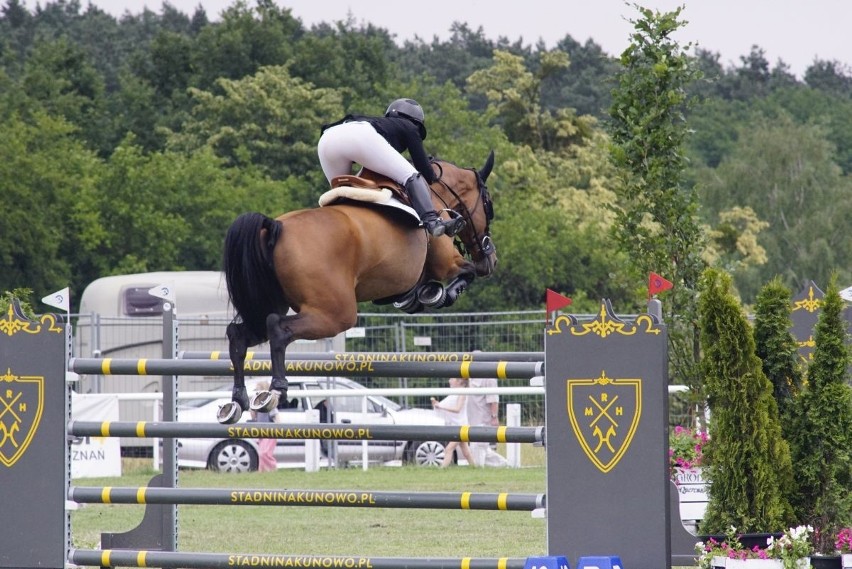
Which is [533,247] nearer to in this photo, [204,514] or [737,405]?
[204,514]

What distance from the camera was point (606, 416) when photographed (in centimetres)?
527

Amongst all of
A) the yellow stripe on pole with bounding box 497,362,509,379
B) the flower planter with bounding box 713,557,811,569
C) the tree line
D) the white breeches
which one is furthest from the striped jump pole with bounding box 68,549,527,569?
the tree line

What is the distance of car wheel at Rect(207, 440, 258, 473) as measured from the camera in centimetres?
1430

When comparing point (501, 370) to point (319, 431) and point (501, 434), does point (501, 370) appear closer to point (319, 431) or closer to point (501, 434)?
point (501, 434)

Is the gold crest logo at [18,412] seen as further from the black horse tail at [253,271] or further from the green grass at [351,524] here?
the green grass at [351,524]

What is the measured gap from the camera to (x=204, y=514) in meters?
10.6

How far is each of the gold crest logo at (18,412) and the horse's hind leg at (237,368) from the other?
0.78 m

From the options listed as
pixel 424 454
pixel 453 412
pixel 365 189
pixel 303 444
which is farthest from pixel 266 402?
pixel 424 454

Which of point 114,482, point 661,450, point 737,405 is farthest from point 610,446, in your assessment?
point 114,482

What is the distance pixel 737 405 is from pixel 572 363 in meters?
0.70

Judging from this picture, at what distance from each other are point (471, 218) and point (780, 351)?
1649 millimetres

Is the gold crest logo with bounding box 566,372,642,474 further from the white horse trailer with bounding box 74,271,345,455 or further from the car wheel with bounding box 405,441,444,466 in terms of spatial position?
the car wheel with bounding box 405,441,444,466

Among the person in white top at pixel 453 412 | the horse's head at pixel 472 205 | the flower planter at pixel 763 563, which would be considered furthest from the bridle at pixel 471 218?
the person in white top at pixel 453 412

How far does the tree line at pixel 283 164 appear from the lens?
95.6 ft
